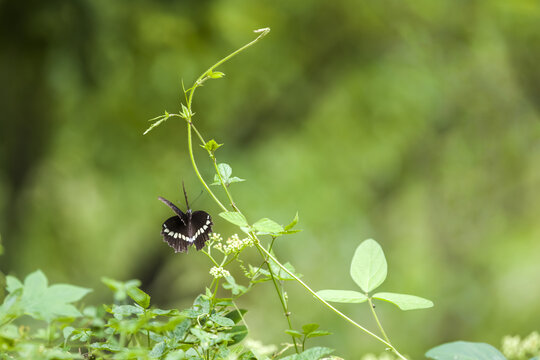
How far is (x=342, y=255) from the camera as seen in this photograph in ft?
7.11

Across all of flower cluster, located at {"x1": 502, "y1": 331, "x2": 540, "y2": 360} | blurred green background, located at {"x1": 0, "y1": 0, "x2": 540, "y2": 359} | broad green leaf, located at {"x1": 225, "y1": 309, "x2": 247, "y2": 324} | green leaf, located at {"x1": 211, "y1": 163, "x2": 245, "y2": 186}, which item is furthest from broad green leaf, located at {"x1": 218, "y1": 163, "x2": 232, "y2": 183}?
blurred green background, located at {"x1": 0, "y1": 0, "x2": 540, "y2": 359}

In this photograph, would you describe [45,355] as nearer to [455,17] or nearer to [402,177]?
[402,177]

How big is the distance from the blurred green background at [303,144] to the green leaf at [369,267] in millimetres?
1504

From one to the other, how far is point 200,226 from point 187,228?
12mm

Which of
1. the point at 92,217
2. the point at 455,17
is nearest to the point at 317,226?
the point at 92,217

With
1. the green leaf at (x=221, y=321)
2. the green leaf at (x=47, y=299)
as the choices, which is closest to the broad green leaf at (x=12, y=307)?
the green leaf at (x=47, y=299)

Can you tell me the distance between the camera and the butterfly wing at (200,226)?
1.28 feet

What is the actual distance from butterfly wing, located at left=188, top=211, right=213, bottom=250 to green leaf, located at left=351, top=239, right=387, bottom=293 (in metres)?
0.13

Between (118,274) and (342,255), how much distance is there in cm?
107

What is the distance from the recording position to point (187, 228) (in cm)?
40

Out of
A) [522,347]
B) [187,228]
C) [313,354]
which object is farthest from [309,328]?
[522,347]

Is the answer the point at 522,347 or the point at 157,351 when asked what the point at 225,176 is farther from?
the point at 522,347

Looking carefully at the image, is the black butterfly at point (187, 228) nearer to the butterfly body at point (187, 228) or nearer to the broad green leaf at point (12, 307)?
the butterfly body at point (187, 228)

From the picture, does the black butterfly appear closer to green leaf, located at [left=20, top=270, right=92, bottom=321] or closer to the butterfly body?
the butterfly body
